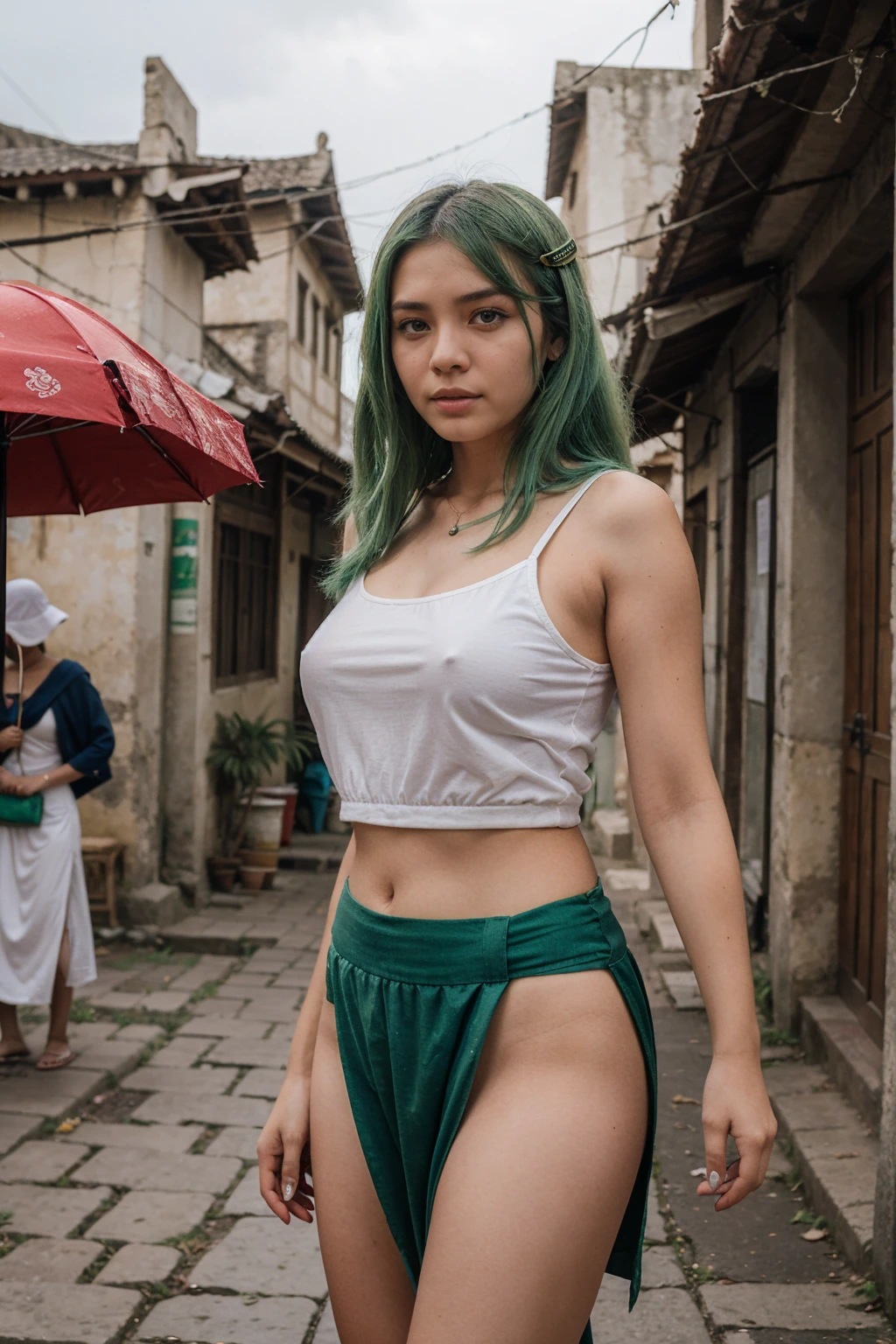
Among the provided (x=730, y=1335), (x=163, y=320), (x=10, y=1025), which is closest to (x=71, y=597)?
(x=163, y=320)

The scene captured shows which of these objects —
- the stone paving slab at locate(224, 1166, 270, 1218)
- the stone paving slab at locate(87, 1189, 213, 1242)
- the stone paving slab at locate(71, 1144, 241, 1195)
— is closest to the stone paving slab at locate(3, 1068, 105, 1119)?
the stone paving slab at locate(71, 1144, 241, 1195)

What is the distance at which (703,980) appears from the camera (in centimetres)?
149

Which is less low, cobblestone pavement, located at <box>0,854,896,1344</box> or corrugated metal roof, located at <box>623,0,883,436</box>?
corrugated metal roof, located at <box>623,0,883,436</box>

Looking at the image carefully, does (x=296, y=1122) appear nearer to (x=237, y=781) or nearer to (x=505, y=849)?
(x=505, y=849)

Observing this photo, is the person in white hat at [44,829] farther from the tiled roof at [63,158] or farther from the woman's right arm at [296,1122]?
the tiled roof at [63,158]

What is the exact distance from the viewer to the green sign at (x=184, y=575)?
8422 millimetres

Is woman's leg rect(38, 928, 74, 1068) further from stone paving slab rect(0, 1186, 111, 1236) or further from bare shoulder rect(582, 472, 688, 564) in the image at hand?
bare shoulder rect(582, 472, 688, 564)

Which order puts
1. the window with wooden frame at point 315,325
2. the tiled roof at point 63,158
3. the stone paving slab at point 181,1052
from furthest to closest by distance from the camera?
the window with wooden frame at point 315,325
the tiled roof at point 63,158
the stone paving slab at point 181,1052

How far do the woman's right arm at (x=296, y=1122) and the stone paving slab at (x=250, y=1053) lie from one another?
381 centimetres

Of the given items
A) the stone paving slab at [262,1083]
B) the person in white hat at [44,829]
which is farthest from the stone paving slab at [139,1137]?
the person in white hat at [44,829]

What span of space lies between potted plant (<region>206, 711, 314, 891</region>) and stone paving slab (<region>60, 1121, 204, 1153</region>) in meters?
4.44

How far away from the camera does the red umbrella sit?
261cm

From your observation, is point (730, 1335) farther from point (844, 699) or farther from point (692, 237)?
point (692, 237)

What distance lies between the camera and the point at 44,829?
5285 millimetres
